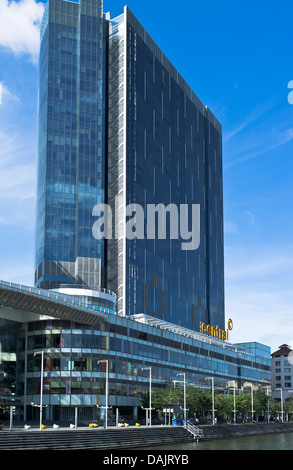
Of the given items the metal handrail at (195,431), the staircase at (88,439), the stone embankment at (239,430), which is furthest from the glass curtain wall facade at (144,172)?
the staircase at (88,439)

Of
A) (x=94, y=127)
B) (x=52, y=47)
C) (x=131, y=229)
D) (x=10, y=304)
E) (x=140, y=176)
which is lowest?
(x=10, y=304)

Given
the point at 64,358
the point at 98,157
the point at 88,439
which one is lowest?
the point at 88,439

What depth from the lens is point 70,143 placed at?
541ft

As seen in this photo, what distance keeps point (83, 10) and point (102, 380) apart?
111m

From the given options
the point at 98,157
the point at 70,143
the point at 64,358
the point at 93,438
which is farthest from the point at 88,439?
the point at 98,157

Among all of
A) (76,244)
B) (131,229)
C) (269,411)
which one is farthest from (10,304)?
(269,411)

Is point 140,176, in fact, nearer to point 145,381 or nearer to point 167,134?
point 167,134

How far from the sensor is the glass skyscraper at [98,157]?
160m

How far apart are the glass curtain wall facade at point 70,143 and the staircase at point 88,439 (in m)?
75.4

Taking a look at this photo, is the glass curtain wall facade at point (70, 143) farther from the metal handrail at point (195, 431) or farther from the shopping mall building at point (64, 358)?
the metal handrail at point (195, 431)

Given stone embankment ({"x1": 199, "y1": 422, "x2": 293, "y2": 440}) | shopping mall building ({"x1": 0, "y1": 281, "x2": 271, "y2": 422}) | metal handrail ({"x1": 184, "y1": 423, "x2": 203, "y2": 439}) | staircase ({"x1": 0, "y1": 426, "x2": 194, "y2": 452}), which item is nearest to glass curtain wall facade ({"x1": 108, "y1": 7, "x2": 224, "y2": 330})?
shopping mall building ({"x1": 0, "y1": 281, "x2": 271, "y2": 422})

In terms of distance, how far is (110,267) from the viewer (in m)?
165

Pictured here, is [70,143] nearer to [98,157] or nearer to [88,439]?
[98,157]

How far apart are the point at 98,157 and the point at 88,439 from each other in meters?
107
